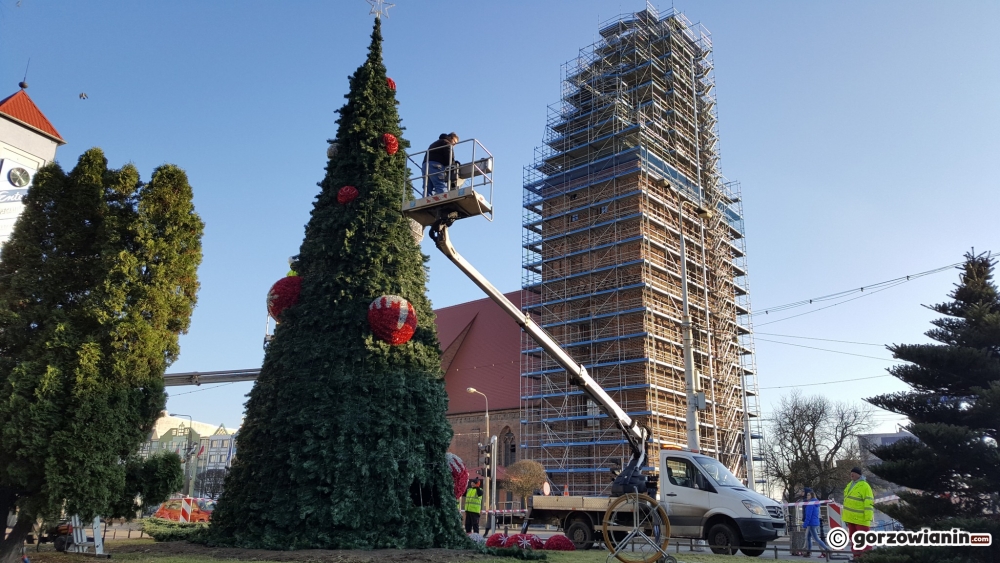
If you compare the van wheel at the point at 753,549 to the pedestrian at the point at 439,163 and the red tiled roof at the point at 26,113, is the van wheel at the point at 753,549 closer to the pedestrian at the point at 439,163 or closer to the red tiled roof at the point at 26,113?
the pedestrian at the point at 439,163

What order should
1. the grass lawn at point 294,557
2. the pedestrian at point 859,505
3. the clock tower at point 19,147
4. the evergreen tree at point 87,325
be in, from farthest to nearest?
the clock tower at point 19,147, the pedestrian at point 859,505, the grass lawn at point 294,557, the evergreen tree at point 87,325

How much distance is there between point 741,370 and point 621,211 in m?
12.9

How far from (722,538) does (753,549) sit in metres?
1.01

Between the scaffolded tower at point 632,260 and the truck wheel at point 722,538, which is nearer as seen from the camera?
the truck wheel at point 722,538

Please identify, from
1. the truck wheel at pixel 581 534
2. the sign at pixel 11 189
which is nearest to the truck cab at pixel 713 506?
the truck wheel at pixel 581 534

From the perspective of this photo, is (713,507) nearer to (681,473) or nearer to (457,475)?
(681,473)

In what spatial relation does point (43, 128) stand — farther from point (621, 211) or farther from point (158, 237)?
point (621, 211)

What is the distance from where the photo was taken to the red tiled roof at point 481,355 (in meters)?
47.4

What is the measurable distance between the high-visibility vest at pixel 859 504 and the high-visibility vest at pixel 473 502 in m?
9.16

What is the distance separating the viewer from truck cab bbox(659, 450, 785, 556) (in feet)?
47.8

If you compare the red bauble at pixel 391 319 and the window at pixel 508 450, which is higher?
the red bauble at pixel 391 319

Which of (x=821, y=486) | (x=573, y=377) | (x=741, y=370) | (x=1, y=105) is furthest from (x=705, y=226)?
(x=1, y=105)

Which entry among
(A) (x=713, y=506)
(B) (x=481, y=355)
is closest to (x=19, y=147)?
(A) (x=713, y=506)

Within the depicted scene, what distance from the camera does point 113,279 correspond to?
420 inches
